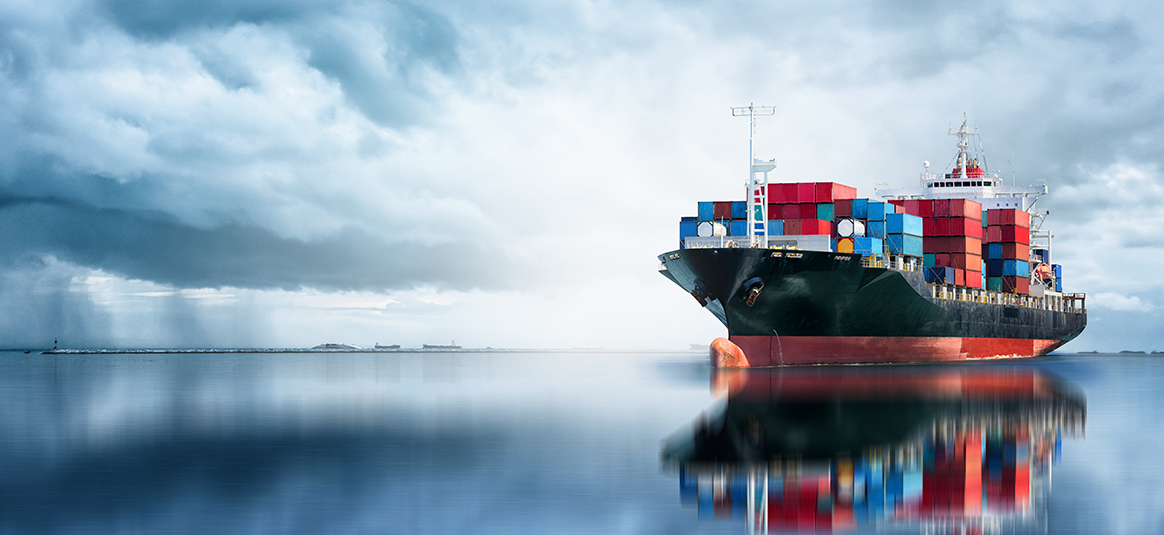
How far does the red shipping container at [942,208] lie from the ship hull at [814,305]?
614 cm

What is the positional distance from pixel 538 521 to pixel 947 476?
7.42m

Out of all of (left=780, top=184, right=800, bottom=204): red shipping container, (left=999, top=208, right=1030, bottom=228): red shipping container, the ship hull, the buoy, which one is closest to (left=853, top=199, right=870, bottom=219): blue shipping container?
(left=780, top=184, right=800, bottom=204): red shipping container

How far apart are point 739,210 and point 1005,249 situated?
88.8 ft

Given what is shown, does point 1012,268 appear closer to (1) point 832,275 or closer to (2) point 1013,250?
(2) point 1013,250

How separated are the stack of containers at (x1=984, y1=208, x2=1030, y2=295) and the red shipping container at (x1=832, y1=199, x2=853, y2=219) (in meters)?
22.0

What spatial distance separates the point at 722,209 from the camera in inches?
1946

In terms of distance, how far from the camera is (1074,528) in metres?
11.1

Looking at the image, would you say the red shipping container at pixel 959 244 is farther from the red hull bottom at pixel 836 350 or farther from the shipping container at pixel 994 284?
the shipping container at pixel 994 284

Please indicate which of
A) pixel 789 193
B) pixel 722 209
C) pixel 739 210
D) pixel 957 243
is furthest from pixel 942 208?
pixel 722 209

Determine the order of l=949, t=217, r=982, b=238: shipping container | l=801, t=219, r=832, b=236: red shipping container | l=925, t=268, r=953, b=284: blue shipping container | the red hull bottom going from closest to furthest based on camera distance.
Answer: the red hull bottom → l=801, t=219, r=832, b=236: red shipping container → l=925, t=268, r=953, b=284: blue shipping container → l=949, t=217, r=982, b=238: shipping container

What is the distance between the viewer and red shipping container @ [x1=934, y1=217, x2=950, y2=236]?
183 feet

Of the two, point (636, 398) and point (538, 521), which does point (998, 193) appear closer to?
point (636, 398)

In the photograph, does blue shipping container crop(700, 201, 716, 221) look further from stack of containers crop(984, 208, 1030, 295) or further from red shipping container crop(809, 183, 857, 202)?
stack of containers crop(984, 208, 1030, 295)

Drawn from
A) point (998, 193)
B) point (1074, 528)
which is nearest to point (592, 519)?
point (1074, 528)
